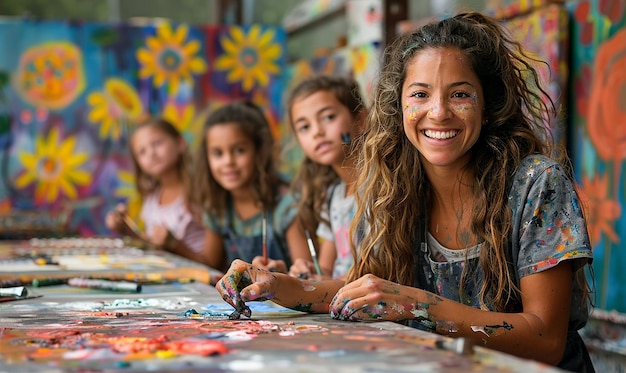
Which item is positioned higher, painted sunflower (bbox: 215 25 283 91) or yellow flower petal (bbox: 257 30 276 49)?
yellow flower petal (bbox: 257 30 276 49)

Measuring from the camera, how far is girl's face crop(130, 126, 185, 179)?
3771 mm

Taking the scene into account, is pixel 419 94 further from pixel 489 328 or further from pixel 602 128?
pixel 602 128

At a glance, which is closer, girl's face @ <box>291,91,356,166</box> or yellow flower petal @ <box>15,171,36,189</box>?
girl's face @ <box>291,91,356,166</box>

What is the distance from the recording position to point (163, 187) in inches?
150

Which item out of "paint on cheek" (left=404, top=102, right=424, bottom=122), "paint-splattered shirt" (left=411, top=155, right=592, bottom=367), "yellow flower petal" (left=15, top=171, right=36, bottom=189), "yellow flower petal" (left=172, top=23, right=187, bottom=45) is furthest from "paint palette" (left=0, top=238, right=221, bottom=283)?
"yellow flower petal" (left=172, top=23, right=187, bottom=45)

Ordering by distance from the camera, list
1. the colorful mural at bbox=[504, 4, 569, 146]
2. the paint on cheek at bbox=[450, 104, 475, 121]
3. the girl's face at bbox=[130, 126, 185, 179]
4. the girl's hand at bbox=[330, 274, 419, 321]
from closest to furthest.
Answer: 1. the girl's hand at bbox=[330, 274, 419, 321]
2. the paint on cheek at bbox=[450, 104, 475, 121]
3. the colorful mural at bbox=[504, 4, 569, 146]
4. the girl's face at bbox=[130, 126, 185, 179]

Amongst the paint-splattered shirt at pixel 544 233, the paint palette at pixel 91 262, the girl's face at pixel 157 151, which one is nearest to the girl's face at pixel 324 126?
the paint palette at pixel 91 262

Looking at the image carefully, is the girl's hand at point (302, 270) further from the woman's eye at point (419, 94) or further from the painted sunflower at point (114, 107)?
the painted sunflower at point (114, 107)

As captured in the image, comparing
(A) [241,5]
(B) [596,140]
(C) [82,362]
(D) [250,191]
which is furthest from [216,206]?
(A) [241,5]

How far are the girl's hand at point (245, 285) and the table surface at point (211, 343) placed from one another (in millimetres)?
29

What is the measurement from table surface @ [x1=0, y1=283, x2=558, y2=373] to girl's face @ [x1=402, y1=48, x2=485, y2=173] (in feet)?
1.33

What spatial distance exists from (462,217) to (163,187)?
94.7 inches

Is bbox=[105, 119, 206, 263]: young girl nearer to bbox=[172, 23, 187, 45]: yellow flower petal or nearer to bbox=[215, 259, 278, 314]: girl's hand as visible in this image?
bbox=[172, 23, 187, 45]: yellow flower petal

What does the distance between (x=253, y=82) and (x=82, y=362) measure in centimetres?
416
